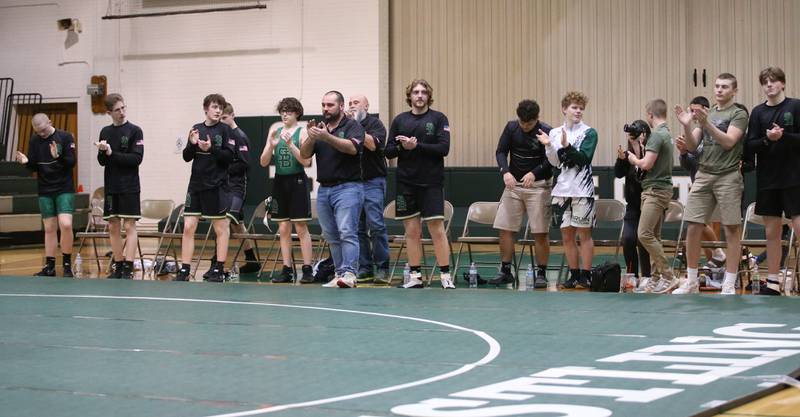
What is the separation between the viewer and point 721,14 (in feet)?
54.6

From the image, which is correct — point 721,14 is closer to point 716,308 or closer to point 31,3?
point 716,308

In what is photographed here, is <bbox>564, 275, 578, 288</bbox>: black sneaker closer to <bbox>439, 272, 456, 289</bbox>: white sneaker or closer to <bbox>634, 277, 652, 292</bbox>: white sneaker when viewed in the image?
<bbox>634, 277, 652, 292</bbox>: white sneaker

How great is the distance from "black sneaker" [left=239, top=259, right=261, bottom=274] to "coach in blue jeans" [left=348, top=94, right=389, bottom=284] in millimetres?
1805

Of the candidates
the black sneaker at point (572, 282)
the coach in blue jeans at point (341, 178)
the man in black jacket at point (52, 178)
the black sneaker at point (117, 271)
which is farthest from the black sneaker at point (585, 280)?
the man in black jacket at point (52, 178)

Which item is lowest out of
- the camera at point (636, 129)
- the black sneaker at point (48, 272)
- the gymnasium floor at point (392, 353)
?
the gymnasium floor at point (392, 353)

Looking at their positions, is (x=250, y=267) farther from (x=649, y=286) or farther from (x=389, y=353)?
(x=389, y=353)

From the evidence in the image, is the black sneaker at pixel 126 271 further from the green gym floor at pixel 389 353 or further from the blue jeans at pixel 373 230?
the blue jeans at pixel 373 230

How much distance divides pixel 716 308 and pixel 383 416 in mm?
4114

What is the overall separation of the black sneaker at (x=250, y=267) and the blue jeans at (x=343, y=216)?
7.50 feet

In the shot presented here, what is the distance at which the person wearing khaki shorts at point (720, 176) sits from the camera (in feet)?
28.5

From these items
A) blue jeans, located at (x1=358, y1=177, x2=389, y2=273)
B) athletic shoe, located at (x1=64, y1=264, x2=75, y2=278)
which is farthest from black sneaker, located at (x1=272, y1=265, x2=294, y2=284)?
athletic shoe, located at (x1=64, y1=264, x2=75, y2=278)

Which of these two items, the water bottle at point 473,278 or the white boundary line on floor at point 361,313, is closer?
the white boundary line on floor at point 361,313

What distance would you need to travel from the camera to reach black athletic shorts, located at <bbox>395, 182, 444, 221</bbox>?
9898mm

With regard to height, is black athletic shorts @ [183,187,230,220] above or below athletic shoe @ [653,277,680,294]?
above
